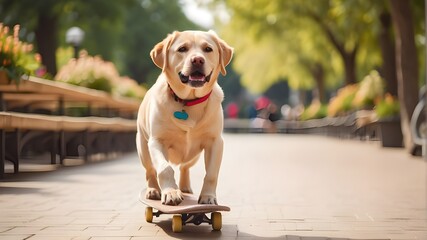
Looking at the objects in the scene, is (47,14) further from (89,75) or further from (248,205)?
(248,205)

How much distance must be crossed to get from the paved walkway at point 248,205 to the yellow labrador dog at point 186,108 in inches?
16.5

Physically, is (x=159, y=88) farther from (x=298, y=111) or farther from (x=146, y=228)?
(x=298, y=111)

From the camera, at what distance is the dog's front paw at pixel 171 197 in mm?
4812

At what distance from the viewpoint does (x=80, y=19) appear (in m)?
33.2

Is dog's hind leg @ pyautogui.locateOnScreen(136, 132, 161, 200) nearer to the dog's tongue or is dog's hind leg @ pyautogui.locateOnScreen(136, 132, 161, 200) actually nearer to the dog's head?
the dog's head

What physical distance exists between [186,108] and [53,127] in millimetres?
6271

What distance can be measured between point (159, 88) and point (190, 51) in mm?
450

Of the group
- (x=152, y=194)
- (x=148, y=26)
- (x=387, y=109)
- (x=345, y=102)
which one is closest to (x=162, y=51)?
(x=152, y=194)

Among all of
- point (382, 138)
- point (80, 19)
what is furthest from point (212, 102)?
point (80, 19)

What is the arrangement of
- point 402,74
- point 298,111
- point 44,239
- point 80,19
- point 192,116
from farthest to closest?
1. point 298,111
2. point 80,19
3. point 402,74
4. point 192,116
5. point 44,239

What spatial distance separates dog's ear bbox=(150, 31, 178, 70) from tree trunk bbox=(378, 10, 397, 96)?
16.8m

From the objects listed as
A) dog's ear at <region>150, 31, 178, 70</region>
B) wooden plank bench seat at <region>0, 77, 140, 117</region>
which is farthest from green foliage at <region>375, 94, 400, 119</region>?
dog's ear at <region>150, 31, 178, 70</region>

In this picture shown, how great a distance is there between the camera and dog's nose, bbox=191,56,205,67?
15.8ft

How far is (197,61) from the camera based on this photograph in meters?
4.81
